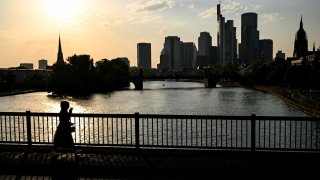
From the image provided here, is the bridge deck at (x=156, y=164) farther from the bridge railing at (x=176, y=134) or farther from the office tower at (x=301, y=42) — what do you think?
the office tower at (x=301, y=42)

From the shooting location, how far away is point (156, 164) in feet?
37.1

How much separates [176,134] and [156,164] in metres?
5.59

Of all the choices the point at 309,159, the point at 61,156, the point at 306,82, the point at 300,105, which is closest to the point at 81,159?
the point at 61,156

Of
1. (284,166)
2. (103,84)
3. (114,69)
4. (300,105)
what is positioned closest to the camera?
(284,166)

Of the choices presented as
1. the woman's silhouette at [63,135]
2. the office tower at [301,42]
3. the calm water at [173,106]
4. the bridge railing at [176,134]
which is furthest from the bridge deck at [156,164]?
the office tower at [301,42]

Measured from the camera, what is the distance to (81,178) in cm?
1033

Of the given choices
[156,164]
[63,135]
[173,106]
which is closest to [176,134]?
[156,164]

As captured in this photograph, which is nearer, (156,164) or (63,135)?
(63,135)

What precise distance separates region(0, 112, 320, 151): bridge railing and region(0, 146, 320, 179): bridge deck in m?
0.48

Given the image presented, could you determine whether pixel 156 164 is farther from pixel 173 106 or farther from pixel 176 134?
pixel 173 106

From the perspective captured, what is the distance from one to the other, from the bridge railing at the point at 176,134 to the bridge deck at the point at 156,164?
480mm

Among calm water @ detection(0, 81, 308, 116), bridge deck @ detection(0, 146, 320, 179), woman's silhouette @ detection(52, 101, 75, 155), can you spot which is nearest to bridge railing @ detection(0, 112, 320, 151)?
bridge deck @ detection(0, 146, 320, 179)

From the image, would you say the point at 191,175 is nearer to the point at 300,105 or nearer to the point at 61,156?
the point at 61,156

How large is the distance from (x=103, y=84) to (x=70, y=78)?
18006mm
